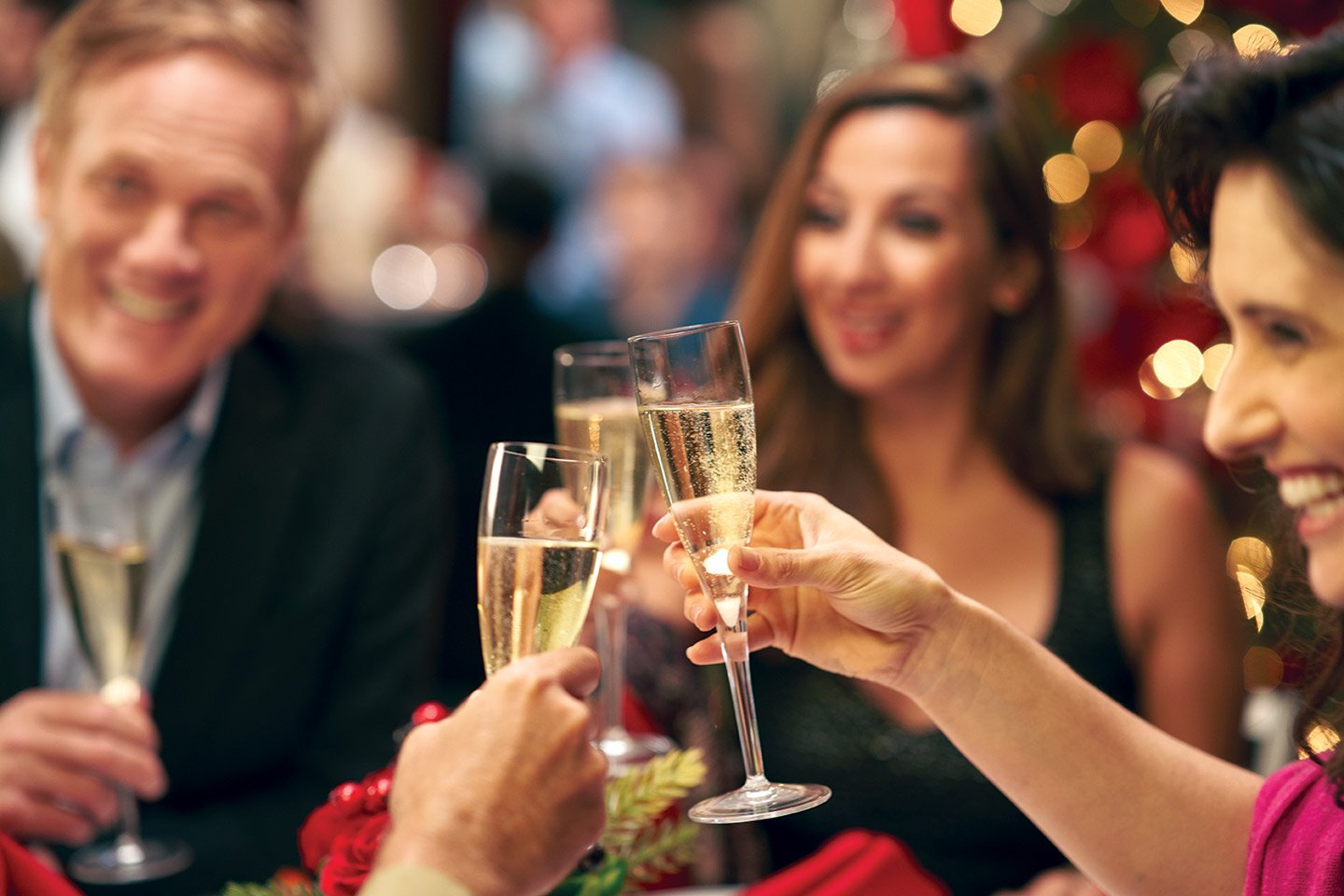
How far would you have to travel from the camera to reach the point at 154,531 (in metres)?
2.21

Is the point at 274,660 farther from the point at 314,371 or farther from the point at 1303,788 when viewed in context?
the point at 1303,788

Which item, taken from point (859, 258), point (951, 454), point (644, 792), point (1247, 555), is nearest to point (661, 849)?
point (644, 792)

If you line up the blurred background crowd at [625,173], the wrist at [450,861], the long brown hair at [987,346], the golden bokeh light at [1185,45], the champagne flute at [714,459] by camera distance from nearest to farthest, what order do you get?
the wrist at [450,861]
the champagne flute at [714,459]
the long brown hair at [987,346]
the golden bokeh light at [1185,45]
the blurred background crowd at [625,173]

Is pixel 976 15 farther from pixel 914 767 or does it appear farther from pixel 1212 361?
pixel 914 767

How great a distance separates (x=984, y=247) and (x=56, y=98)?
148 centimetres

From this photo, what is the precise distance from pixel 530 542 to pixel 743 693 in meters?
0.23

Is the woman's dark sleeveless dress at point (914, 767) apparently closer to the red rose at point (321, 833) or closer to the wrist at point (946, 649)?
the wrist at point (946, 649)

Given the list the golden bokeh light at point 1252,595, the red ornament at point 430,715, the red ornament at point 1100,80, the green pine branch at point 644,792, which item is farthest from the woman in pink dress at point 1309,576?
the red ornament at point 1100,80

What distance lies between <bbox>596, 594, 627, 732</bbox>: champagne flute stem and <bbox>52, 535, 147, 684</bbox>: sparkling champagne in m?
0.64

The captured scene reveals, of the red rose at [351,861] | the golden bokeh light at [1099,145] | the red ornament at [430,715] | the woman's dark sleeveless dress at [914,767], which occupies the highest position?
the golden bokeh light at [1099,145]

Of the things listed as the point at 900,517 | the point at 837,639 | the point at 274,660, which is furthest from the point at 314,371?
the point at 837,639

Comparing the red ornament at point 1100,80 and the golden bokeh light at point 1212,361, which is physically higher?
the red ornament at point 1100,80

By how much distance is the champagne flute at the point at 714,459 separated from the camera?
43.4 inches

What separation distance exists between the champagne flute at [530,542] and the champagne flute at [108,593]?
79 cm
